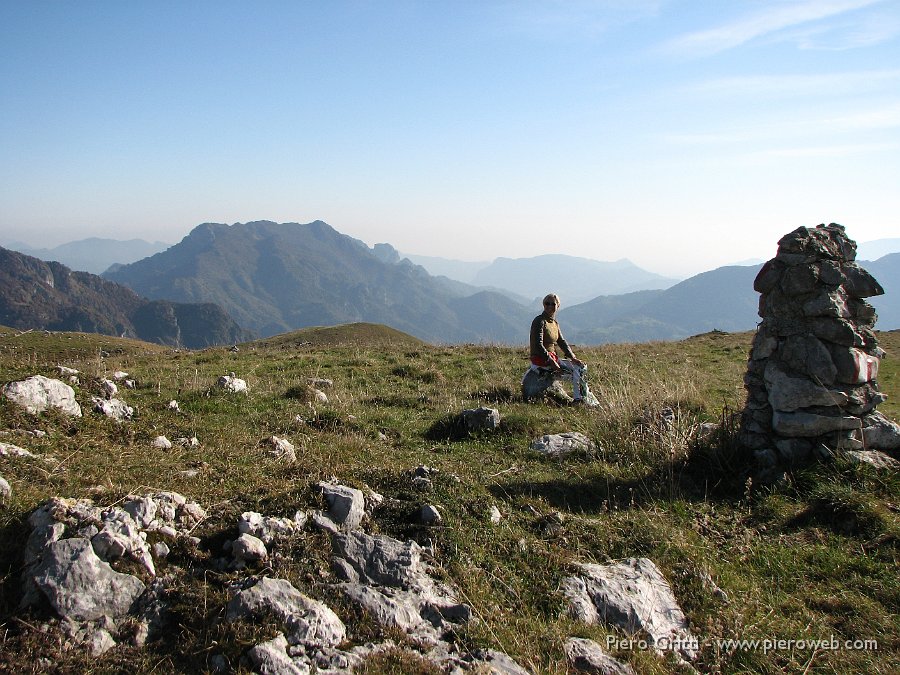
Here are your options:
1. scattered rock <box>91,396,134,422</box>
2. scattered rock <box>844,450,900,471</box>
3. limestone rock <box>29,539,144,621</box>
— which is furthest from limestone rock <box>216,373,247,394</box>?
scattered rock <box>844,450,900,471</box>

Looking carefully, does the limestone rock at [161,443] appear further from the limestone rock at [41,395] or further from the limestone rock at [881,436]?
the limestone rock at [881,436]

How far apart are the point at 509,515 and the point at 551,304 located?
6781 mm

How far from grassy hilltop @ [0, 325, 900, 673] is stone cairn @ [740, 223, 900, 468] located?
493 mm

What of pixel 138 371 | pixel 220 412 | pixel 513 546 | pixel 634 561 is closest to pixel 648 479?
pixel 634 561

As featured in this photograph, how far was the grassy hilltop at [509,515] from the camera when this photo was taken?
3.89 meters

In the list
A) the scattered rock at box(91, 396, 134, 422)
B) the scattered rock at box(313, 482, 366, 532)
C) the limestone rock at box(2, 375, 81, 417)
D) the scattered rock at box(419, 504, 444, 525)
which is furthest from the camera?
the scattered rock at box(91, 396, 134, 422)

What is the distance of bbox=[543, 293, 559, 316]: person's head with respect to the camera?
11.7m

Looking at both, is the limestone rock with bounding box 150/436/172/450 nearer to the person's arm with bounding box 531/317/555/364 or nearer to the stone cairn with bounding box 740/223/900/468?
the person's arm with bounding box 531/317/555/364

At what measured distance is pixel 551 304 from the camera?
11.9 m

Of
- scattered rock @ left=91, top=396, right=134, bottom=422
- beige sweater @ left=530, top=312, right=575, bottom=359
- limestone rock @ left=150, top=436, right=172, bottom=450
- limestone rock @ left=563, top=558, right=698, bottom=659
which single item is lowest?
limestone rock @ left=563, top=558, right=698, bottom=659

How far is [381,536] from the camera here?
4.76 meters

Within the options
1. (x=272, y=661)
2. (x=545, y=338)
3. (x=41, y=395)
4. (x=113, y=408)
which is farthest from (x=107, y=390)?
(x=545, y=338)

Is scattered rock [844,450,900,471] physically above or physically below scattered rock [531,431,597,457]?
above

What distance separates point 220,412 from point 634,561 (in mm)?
7612
